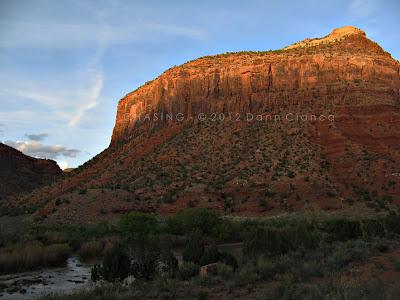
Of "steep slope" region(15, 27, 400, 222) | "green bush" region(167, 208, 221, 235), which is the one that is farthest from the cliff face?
"green bush" region(167, 208, 221, 235)

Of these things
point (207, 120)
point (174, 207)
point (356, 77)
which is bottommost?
point (174, 207)

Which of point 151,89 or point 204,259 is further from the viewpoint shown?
point 151,89

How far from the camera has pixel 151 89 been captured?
73625 mm

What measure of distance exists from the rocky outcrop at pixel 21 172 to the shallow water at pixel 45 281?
68606 mm

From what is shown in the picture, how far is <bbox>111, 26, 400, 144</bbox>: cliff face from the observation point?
5681 centimetres

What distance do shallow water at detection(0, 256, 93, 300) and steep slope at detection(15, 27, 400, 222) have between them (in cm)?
2030

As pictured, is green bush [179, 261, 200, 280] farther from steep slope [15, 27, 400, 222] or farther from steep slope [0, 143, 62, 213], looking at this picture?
steep slope [0, 143, 62, 213]

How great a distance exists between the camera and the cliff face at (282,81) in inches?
2237

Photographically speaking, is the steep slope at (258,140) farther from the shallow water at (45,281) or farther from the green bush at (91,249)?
the shallow water at (45,281)

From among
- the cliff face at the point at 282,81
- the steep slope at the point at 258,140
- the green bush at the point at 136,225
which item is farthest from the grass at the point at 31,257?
the cliff face at the point at 282,81

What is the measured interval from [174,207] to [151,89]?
36551mm

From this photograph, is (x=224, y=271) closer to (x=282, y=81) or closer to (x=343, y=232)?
(x=343, y=232)

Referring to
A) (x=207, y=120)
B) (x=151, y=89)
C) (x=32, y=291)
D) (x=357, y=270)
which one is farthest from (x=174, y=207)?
(x=151, y=89)

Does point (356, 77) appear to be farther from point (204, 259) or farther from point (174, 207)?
point (204, 259)
